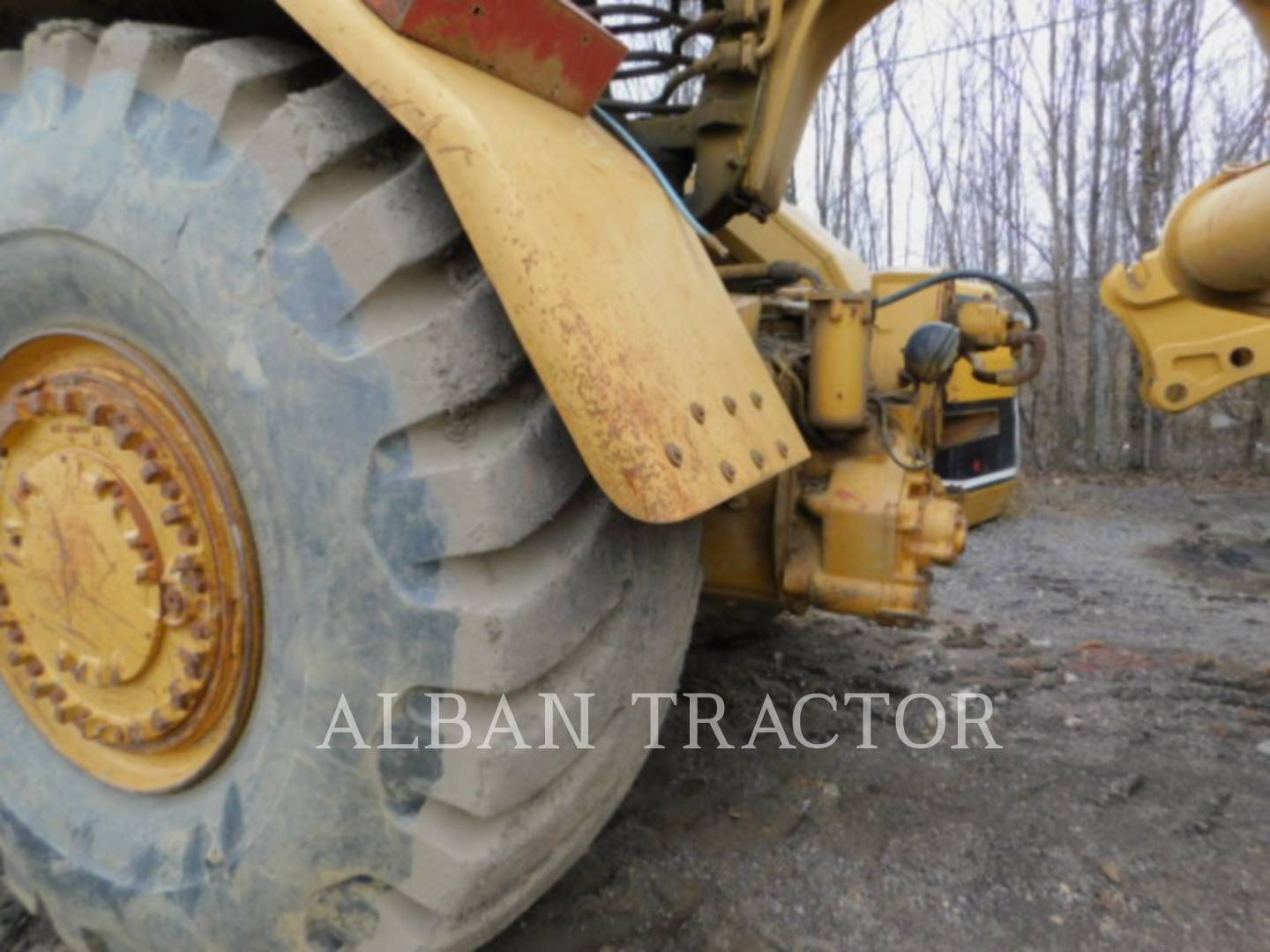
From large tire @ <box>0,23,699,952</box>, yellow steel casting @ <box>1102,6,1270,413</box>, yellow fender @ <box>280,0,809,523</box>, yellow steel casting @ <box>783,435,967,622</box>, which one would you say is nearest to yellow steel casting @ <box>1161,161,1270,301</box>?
yellow steel casting @ <box>1102,6,1270,413</box>

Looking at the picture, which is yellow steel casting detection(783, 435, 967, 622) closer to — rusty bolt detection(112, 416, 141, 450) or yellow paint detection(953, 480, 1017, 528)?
rusty bolt detection(112, 416, 141, 450)

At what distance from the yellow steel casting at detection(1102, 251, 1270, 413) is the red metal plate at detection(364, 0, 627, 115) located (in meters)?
1.82

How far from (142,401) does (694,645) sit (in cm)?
181

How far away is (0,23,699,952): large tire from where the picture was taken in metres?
0.93

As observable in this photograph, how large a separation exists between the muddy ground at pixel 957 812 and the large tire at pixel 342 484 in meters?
0.54

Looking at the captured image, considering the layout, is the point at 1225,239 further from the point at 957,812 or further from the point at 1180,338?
the point at 957,812

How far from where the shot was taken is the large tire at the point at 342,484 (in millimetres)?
926

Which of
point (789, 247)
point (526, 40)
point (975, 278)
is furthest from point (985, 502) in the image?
point (526, 40)

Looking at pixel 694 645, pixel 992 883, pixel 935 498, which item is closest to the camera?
pixel 992 883

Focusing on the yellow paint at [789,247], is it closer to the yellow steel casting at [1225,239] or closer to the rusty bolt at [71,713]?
the yellow steel casting at [1225,239]

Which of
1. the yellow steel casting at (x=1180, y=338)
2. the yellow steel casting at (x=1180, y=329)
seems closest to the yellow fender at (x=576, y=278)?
the yellow steel casting at (x=1180, y=329)

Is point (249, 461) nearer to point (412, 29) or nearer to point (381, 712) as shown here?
point (381, 712)

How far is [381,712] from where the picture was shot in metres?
0.97

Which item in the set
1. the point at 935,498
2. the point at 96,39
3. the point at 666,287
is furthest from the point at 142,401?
the point at 935,498
